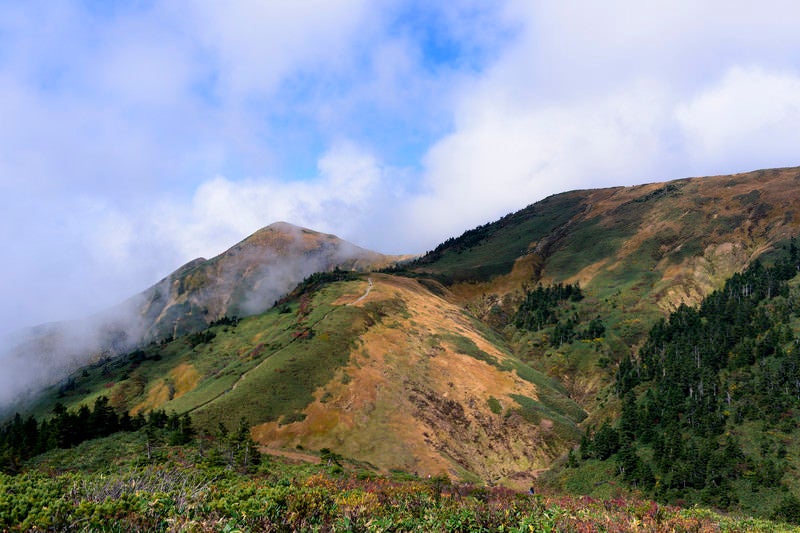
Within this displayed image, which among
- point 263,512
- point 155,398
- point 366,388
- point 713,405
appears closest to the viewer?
point 263,512

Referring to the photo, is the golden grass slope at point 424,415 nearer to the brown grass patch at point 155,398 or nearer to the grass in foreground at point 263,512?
the brown grass patch at point 155,398

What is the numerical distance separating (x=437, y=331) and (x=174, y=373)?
83.5m

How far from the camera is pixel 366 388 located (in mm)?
100312

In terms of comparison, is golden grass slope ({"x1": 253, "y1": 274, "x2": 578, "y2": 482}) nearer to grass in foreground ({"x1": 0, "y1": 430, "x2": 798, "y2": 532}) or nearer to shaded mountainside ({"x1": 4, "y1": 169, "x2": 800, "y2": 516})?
shaded mountainside ({"x1": 4, "y1": 169, "x2": 800, "y2": 516})

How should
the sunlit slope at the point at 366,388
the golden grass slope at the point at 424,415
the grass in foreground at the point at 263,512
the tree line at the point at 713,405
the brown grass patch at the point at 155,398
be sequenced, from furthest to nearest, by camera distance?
the brown grass patch at the point at 155,398 → the sunlit slope at the point at 366,388 → the golden grass slope at the point at 424,415 → the tree line at the point at 713,405 → the grass in foreground at the point at 263,512

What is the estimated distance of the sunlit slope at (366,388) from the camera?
87312mm

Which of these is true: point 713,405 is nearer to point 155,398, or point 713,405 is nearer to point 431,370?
point 431,370

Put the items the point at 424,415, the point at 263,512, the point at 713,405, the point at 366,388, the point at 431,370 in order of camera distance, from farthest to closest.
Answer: the point at 431,370
the point at 366,388
the point at 424,415
the point at 713,405
the point at 263,512

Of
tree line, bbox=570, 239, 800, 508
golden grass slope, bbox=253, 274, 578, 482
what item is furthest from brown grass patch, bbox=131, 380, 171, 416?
tree line, bbox=570, 239, 800, 508

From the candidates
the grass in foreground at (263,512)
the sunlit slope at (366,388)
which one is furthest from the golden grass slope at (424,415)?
the grass in foreground at (263,512)

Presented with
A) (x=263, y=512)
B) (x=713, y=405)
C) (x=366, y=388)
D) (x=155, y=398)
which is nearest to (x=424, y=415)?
(x=366, y=388)

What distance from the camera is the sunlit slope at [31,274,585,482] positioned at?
87.3 metres

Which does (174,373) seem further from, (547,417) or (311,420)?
(547,417)

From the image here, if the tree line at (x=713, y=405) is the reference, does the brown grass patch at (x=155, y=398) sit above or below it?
above
